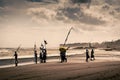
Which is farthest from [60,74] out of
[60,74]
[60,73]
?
[60,73]

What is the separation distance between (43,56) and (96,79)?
52.7 ft

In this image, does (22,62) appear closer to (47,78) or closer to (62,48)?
(62,48)

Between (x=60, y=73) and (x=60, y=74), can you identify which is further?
(x=60, y=73)

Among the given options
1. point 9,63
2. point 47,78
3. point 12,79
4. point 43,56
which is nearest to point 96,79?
point 47,78

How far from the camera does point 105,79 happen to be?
18.9 meters

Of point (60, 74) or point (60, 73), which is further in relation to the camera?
point (60, 73)

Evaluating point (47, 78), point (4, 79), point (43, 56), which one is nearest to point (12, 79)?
point (4, 79)

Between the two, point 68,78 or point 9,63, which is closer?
point 68,78

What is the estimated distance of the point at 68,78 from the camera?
1925cm

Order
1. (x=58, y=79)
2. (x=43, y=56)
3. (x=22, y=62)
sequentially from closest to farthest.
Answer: (x=58, y=79)
(x=43, y=56)
(x=22, y=62)

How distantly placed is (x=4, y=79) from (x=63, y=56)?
16512mm

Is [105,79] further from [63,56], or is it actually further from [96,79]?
[63,56]

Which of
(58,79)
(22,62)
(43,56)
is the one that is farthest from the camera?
(22,62)

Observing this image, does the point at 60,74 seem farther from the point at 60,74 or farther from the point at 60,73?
the point at 60,73
